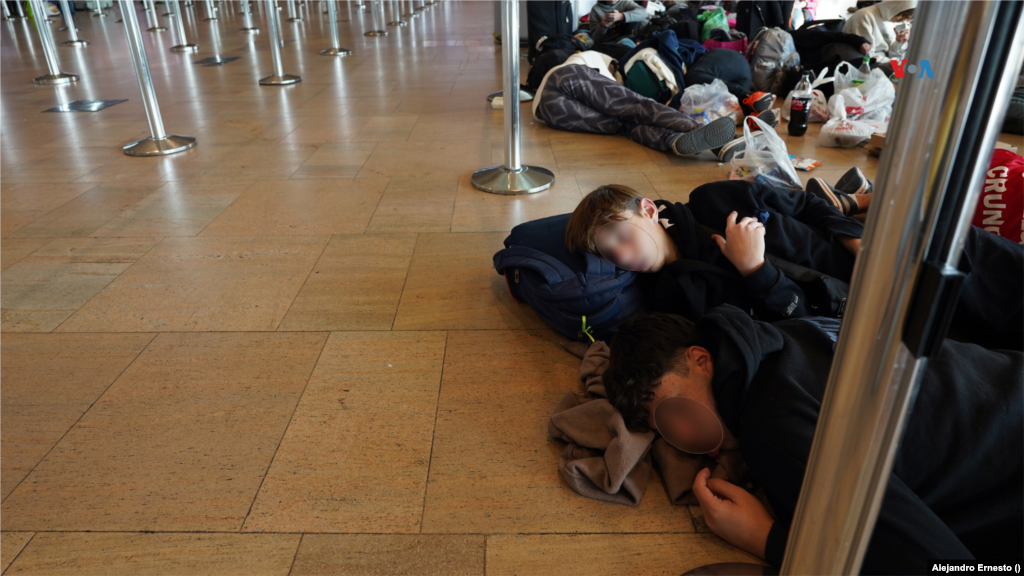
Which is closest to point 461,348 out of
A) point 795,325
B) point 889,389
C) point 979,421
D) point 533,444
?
point 533,444

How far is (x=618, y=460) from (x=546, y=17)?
6324 mm

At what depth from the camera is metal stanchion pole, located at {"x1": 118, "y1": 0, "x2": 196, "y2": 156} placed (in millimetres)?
4062

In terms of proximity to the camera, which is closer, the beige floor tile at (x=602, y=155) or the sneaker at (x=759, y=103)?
the beige floor tile at (x=602, y=155)

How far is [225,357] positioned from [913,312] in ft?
6.36

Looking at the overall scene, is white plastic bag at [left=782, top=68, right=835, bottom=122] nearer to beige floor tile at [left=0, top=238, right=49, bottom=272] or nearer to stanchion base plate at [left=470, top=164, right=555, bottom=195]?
stanchion base plate at [left=470, top=164, right=555, bottom=195]

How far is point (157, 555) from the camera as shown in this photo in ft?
4.49

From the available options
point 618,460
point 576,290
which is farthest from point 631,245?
point 618,460

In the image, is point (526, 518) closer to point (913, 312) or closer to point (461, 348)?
point (461, 348)

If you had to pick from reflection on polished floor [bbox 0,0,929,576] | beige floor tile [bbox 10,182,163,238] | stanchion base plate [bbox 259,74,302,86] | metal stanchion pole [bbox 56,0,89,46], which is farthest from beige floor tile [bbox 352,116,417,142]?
metal stanchion pole [bbox 56,0,89,46]

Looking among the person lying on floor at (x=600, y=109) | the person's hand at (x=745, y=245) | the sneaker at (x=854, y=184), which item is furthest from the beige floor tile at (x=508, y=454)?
the person lying on floor at (x=600, y=109)

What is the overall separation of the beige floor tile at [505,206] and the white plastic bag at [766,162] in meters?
0.87

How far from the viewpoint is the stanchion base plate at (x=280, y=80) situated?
21.4 ft

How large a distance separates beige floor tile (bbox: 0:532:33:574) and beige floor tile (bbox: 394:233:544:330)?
1.11 m

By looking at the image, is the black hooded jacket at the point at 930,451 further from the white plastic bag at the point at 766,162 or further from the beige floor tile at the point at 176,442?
the white plastic bag at the point at 766,162
